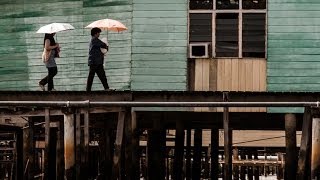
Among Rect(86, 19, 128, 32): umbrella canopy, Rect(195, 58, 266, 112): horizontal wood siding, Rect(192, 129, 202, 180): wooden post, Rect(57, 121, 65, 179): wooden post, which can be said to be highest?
Rect(86, 19, 128, 32): umbrella canopy

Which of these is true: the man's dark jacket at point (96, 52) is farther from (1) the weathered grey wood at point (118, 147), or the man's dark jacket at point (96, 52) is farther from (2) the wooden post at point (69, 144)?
(2) the wooden post at point (69, 144)

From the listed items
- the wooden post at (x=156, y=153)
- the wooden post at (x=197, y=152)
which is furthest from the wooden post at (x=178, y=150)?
the wooden post at (x=197, y=152)

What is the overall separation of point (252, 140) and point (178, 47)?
7931 mm

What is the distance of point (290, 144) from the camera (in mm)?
15039

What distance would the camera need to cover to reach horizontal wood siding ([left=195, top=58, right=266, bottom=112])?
54.0ft

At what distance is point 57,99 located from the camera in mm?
14023

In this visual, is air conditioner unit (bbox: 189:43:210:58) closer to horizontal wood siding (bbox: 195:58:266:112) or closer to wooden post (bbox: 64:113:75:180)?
horizontal wood siding (bbox: 195:58:266:112)

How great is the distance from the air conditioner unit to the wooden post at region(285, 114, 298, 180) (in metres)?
2.47

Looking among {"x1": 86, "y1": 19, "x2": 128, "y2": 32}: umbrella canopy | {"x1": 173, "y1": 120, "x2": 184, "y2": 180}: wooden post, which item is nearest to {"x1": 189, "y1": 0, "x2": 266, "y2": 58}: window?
{"x1": 86, "y1": 19, "x2": 128, "y2": 32}: umbrella canopy

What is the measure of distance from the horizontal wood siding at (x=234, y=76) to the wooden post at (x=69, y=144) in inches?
200

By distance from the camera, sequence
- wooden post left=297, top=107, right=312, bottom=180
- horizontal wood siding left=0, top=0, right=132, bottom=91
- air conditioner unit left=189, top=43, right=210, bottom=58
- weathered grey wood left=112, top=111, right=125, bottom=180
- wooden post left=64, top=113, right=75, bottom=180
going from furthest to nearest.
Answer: horizontal wood siding left=0, top=0, right=132, bottom=91 < air conditioner unit left=189, top=43, right=210, bottom=58 < weathered grey wood left=112, top=111, right=125, bottom=180 < wooden post left=297, top=107, right=312, bottom=180 < wooden post left=64, top=113, right=75, bottom=180

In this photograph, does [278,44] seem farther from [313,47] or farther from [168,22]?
[168,22]

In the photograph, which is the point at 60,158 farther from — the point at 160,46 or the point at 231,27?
the point at 231,27

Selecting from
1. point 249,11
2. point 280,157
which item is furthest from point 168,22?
point 280,157
